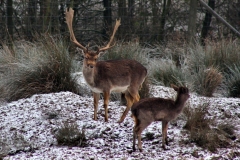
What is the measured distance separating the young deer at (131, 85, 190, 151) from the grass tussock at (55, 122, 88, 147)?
0.77 m

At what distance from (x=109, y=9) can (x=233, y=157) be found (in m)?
7.93

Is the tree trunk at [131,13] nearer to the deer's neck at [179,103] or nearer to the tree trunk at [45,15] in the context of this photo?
the tree trunk at [45,15]

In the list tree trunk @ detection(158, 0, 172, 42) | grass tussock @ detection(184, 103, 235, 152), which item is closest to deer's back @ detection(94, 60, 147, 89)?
grass tussock @ detection(184, 103, 235, 152)

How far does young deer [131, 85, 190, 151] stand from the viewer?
5875mm

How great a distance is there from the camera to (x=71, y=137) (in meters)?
6.30

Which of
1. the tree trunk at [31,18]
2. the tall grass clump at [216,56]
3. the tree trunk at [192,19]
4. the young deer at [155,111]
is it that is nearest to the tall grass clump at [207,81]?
the tall grass clump at [216,56]

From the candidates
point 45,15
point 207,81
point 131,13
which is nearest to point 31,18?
point 45,15

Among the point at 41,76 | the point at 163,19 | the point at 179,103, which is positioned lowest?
the point at 41,76

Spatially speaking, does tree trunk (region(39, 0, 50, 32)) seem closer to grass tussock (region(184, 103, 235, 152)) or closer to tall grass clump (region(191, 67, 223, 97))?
tall grass clump (region(191, 67, 223, 97))

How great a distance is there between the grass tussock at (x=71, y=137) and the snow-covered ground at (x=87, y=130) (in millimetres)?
92

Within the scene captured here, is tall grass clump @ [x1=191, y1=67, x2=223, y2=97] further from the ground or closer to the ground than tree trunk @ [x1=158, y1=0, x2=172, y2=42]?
closer to the ground

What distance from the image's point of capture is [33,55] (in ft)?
29.3

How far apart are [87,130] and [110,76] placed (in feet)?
3.24

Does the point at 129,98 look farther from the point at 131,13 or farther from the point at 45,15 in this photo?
the point at 131,13
